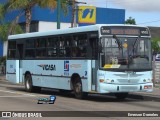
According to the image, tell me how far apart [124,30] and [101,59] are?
1.63 meters

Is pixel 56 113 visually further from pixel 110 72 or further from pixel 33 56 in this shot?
pixel 33 56

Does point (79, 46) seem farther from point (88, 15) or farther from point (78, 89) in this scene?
point (88, 15)

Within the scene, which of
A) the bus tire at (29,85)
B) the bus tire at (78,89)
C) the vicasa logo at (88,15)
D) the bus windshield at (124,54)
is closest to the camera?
the bus windshield at (124,54)

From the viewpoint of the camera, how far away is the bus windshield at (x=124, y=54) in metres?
19.1

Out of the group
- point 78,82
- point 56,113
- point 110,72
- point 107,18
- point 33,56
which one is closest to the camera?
point 56,113

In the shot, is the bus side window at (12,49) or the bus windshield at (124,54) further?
the bus side window at (12,49)

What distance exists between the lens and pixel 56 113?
15.2 meters

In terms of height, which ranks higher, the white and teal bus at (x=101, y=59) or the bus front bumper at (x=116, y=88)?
the white and teal bus at (x=101, y=59)

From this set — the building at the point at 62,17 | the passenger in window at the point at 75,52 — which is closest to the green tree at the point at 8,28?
the building at the point at 62,17

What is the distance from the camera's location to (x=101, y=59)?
1916 cm

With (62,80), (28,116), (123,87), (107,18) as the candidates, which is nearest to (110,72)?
(123,87)

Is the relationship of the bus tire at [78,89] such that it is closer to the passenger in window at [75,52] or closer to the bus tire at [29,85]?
the passenger in window at [75,52]

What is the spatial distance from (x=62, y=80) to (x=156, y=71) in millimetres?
10543

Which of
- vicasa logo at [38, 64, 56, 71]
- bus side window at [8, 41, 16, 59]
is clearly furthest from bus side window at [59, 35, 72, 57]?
bus side window at [8, 41, 16, 59]
